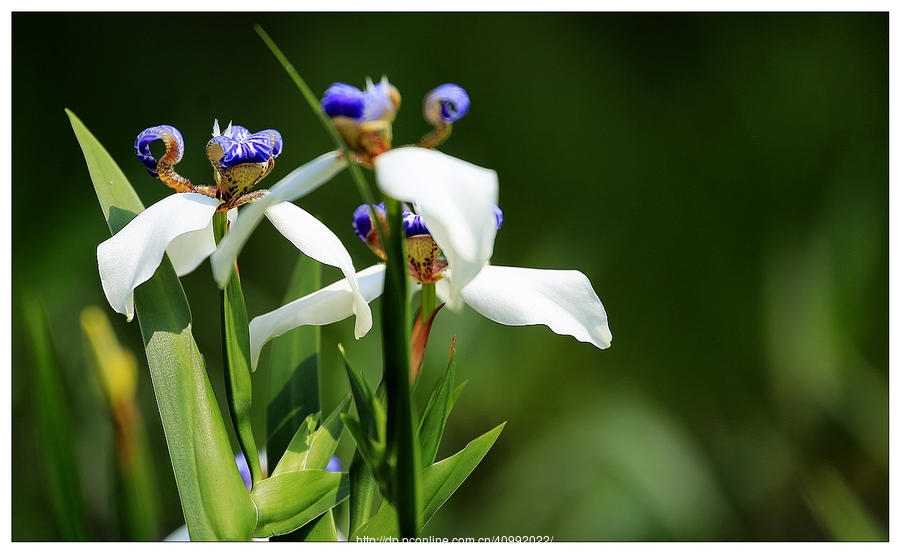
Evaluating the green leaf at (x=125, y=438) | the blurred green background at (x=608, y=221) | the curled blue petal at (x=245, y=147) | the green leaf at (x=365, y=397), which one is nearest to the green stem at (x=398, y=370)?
the green leaf at (x=365, y=397)

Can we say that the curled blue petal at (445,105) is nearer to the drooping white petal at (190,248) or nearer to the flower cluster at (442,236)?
the flower cluster at (442,236)

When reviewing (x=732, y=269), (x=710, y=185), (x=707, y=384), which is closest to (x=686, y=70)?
(x=710, y=185)

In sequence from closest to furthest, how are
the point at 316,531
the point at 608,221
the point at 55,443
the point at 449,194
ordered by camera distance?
1. the point at 449,194
2. the point at 316,531
3. the point at 55,443
4. the point at 608,221

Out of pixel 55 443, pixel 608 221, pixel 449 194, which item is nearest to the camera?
pixel 449 194

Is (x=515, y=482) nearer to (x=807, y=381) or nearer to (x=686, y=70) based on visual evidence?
(x=807, y=381)

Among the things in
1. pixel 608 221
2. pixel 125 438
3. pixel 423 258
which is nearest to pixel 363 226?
pixel 423 258

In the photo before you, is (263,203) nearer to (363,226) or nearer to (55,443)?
(363,226)

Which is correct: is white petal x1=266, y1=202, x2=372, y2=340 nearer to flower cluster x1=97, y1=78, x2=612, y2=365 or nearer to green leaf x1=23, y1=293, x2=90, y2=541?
flower cluster x1=97, y1=78, x2=612, y2=365
